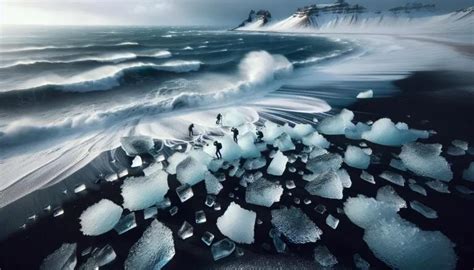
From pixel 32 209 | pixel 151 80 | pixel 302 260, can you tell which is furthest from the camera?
pixel 151 80

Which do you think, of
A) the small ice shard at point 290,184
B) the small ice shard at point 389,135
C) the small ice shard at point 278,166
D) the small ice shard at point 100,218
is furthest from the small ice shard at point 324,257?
the small ice shard at point 389,135

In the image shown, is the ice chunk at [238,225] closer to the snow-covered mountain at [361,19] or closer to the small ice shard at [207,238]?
the small ice shard at [207,238]

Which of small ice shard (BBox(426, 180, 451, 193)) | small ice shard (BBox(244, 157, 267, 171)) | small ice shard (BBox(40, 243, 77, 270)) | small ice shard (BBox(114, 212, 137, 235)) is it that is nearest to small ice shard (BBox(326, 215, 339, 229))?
small ice shard (BBox(244, 157, 267, 171))

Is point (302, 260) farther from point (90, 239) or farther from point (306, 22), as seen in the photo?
point (306, 22)

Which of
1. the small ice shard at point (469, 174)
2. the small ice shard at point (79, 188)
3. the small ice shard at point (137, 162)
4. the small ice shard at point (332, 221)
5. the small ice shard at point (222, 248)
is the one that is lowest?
the small ice shard at point (79, 188)

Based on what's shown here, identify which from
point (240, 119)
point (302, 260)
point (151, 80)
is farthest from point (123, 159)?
point (151, 80)

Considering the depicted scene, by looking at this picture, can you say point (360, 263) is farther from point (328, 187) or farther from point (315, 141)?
point (315, 141)
